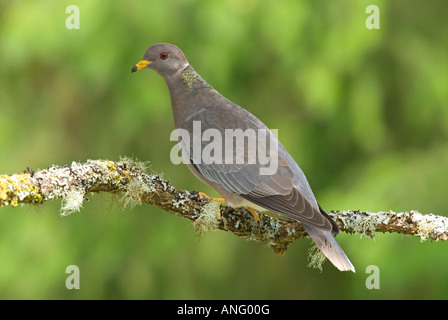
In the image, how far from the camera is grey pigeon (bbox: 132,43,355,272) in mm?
3971

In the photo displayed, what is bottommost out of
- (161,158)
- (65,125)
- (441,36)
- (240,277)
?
(240,277)

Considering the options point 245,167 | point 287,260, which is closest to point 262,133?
point 245,167

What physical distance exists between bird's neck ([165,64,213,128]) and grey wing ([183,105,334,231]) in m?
0.09

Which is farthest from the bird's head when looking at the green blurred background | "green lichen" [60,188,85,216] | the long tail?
"green lichen" [60,188,85,216]

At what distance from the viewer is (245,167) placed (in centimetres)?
431

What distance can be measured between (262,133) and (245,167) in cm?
Result: 29

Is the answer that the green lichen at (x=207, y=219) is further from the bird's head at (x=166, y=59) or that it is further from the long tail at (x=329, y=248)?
the bird's head at (x=166, y=59)

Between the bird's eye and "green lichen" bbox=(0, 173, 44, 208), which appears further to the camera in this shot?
the bird's eye

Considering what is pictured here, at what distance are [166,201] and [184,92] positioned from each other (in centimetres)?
136

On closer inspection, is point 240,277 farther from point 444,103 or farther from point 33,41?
point 33,41

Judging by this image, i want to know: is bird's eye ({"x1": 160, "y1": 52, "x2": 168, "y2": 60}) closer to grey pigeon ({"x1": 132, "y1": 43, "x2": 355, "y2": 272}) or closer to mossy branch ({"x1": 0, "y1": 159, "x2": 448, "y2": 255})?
grey pigeon ({"x1": 132, "y1": 43, "x2": 355, "y2": 272})

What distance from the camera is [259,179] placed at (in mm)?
4203

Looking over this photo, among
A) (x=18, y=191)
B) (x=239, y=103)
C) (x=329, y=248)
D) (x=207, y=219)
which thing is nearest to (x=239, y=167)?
(x=207, y=219)

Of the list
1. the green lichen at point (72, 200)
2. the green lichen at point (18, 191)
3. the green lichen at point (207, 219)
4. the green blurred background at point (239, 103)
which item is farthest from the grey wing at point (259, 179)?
the green blurred background at point (239, 103)
